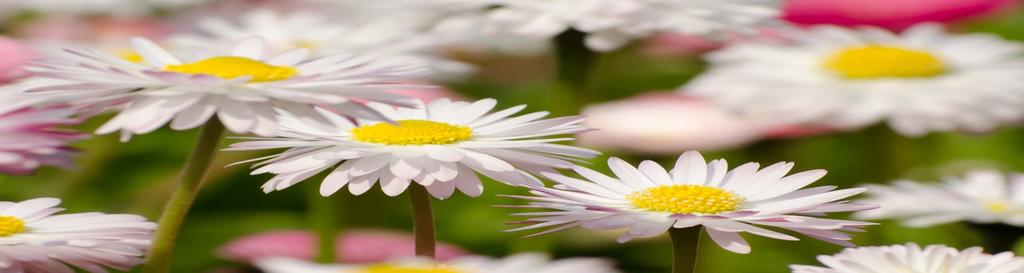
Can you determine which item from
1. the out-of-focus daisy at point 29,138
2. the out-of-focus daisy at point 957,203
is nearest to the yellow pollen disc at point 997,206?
the out-of-focus daisy at point 957,203

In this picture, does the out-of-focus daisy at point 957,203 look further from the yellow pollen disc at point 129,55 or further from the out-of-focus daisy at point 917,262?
the yellow pollen disc at point 129,55

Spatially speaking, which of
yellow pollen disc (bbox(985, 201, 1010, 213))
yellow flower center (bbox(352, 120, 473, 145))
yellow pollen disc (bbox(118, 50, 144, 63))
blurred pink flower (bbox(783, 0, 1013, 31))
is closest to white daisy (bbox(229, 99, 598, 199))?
yellow flower center (bbox(352, 120, 473, 145))

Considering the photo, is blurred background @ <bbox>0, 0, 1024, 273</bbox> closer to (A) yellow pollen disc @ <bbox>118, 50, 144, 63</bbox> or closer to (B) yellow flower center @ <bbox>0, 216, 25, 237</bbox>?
(A) yellow pollen disc @ <bbox>118, 50, 144, 63</bbox>

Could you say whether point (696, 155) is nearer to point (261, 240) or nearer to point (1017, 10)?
point (261, 240)

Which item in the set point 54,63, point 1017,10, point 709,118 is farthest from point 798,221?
point 1017,10

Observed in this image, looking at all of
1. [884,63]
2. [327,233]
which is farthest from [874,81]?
[327,233]

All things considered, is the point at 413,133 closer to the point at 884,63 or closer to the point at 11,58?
the point at 11,58
